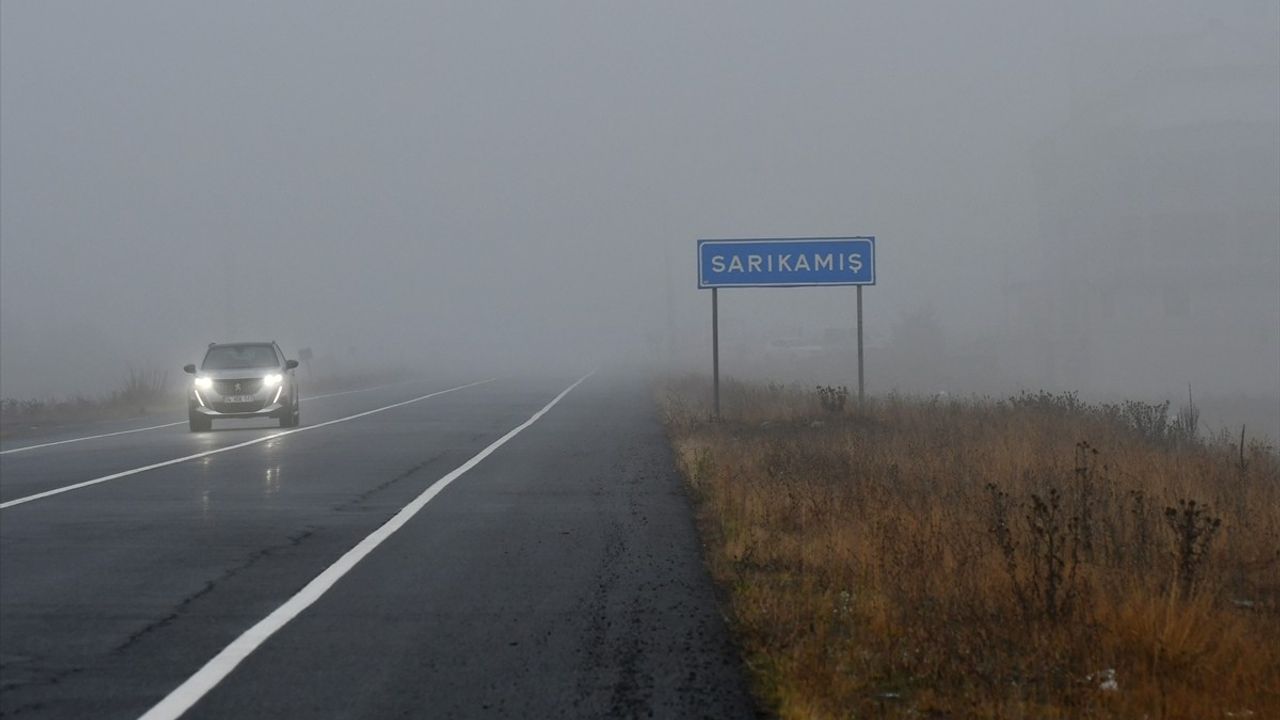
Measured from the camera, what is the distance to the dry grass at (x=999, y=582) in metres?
5.27

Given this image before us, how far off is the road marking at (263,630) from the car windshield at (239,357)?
13.4 metres

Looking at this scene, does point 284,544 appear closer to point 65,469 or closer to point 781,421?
point 65,469

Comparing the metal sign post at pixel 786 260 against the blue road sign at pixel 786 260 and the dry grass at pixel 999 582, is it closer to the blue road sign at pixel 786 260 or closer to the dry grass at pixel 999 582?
the blue road sign at pixel 786 260

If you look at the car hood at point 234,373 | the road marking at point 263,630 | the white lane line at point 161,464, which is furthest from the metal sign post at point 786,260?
the road marking at point 263,630

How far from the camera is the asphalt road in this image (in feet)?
17.7

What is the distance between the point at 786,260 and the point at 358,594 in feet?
58.8

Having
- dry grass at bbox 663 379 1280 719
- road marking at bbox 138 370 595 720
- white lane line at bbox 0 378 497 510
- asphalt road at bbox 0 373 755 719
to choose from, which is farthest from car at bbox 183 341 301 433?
road marking at bbox 138 370 595 720

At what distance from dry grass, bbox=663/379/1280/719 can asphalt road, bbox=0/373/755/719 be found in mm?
439

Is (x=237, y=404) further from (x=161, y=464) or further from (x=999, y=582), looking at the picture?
(x=999, y=582)

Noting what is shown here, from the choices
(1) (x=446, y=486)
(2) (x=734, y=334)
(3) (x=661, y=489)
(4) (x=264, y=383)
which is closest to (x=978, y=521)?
(3) (x=661, y=489)

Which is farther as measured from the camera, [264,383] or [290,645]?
[264,383]

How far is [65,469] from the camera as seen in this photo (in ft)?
52.4

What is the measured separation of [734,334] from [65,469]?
121269 millimetres

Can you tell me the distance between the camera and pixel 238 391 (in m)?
23.5
